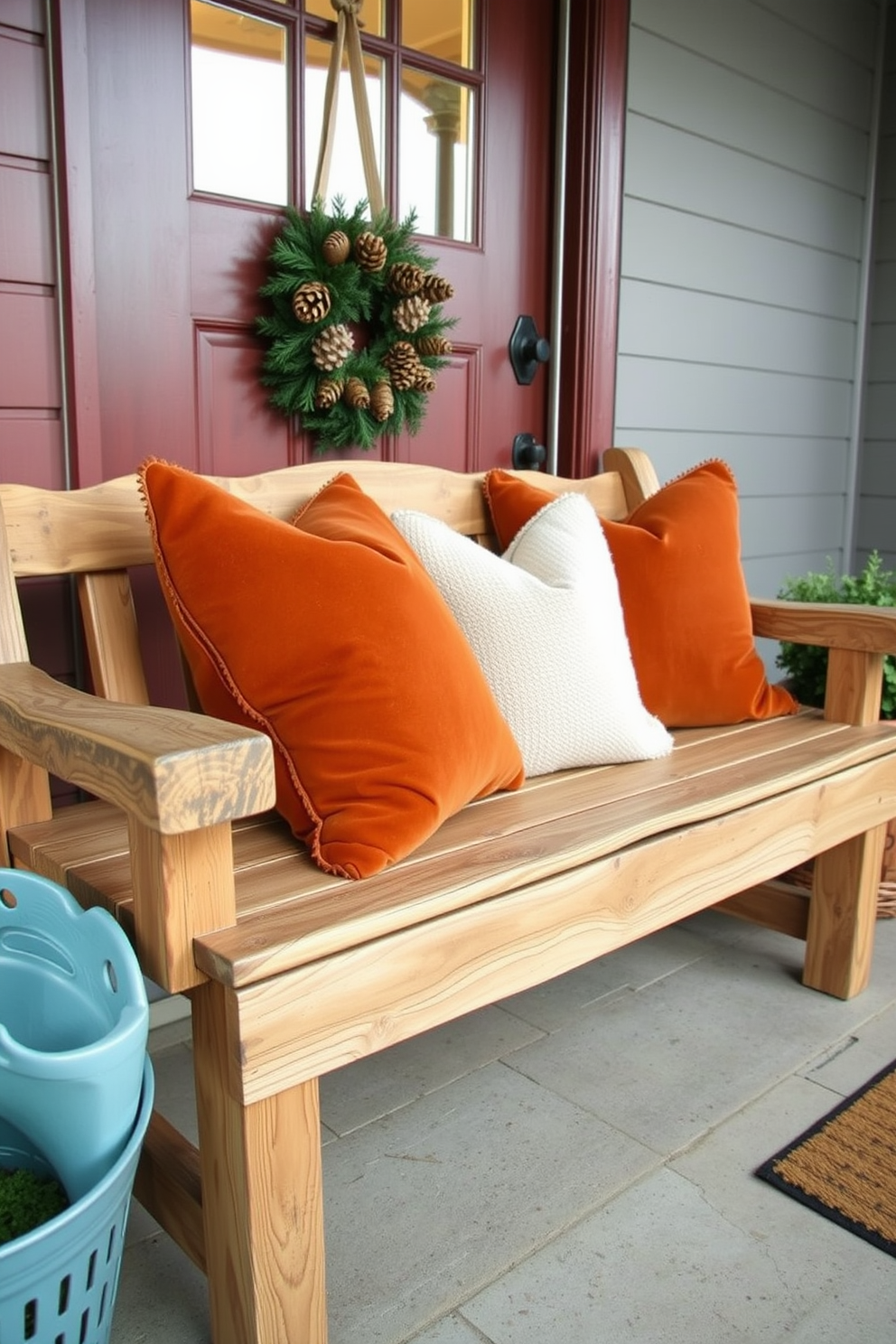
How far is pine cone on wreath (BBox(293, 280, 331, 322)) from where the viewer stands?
170 cm

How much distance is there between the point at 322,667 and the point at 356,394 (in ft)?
2.48

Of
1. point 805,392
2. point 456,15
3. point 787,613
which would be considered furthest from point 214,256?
point 805,392

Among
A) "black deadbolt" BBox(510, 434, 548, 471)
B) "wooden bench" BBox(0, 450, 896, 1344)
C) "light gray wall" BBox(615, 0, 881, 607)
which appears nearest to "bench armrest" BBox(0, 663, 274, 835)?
"wooden bench" BBox(0, 450, 896, 1344)

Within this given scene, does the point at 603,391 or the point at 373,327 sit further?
the point at 603,391

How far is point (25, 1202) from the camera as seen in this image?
0.97m

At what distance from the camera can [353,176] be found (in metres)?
1.89

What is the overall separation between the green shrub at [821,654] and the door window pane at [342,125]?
1138 millimetres

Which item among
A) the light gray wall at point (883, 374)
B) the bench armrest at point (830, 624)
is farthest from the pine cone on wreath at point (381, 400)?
the light gray wall at point (883, 374)

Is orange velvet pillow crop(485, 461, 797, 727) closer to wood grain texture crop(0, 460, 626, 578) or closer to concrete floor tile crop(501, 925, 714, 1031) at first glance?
wood grain texture crop(0, 460, 626, 578)

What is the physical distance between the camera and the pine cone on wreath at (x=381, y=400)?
1.83 m

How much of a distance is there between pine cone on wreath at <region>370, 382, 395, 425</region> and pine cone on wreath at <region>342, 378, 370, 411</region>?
2cm

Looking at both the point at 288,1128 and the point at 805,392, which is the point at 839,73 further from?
the point at 288,1128

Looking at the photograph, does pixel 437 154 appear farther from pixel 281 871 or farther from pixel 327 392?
pixel 281 871

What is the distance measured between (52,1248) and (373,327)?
4.76ft
